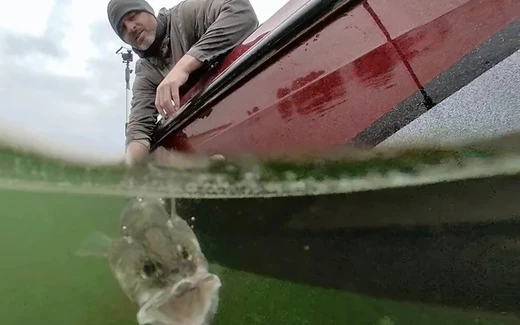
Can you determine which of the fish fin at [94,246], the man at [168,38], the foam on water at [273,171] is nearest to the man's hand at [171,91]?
the man at [168,38]

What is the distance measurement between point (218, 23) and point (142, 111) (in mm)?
287

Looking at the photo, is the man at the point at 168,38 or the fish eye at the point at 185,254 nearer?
the fish eye at the point at 185,254

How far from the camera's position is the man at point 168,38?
1152mm

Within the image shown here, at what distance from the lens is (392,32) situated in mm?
854

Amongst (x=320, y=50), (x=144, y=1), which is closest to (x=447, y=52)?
(x=320, y=50)

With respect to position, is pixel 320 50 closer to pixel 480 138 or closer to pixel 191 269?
pixel 480 138

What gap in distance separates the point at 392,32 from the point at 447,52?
0.28 ft

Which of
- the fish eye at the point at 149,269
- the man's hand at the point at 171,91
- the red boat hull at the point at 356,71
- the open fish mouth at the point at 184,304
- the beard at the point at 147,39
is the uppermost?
the beard at the point at 147,39

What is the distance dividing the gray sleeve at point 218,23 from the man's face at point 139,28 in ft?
0.28

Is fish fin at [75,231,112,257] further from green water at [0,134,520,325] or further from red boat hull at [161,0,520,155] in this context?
red boat hull at [161,0,520,155]

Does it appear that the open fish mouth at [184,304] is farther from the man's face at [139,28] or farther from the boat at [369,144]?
the man's face at [139,28]

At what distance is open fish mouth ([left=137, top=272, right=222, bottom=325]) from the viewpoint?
2.22ft

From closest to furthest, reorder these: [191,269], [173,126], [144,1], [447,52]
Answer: [191,269], [447,52], [173,126], [144,1]

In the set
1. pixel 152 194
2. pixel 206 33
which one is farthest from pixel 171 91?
pixel 152 194
